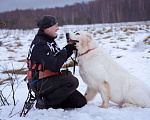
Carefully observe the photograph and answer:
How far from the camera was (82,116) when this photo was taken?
2004 mm

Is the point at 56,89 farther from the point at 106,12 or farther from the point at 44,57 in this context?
the point at 106,12

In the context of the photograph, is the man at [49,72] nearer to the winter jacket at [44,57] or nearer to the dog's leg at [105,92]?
the winter jacket at [44,57]

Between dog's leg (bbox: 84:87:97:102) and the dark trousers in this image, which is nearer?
the dark trousers

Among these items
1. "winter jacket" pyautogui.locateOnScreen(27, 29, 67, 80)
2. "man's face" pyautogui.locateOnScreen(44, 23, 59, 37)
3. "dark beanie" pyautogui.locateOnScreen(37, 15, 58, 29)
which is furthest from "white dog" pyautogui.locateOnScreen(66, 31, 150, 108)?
"winter jacket" pyautogui.locateOnScreen(27, 29, 67, 80)

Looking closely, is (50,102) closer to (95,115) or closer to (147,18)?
(95,115)

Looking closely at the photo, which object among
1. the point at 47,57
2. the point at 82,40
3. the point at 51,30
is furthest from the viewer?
the point at 82,40

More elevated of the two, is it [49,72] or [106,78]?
[49,72]

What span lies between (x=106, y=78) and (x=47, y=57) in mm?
1112

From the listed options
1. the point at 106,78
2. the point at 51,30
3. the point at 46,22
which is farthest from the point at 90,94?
the point at 46,22

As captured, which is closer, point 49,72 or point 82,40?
point 49,72

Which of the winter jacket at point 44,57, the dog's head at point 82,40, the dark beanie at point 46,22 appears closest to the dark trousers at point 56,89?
the winter jacket at point 44,57

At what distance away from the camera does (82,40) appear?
2789 mm

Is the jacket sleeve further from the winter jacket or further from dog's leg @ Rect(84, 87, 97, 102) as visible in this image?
dog's leg @ Rect(84, 87, 97, 102)

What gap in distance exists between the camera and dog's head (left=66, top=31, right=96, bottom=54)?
278 centimetres
